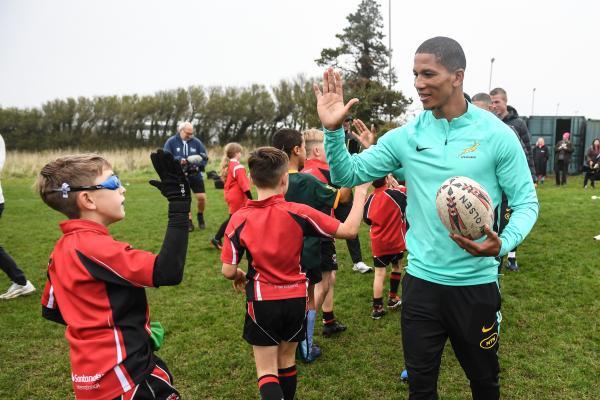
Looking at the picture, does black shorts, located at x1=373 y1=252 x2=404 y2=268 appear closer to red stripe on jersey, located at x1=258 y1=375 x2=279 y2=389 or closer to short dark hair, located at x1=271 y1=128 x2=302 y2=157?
short dark hair, located at x1=271 y1=128 x2=302 y2=157

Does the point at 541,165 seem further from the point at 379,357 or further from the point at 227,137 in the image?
the point at 227,137

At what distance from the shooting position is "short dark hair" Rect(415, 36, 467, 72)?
2.64 m

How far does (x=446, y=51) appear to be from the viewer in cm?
265

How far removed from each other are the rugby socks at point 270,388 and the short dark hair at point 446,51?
2322 mm

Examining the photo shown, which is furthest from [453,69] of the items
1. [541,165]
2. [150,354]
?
[541,165]

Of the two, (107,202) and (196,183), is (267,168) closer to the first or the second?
(107,202)

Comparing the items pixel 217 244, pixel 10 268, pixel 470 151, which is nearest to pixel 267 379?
pixel 470 151

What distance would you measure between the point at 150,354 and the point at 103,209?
0.80 meters

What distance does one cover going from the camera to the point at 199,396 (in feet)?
13.4

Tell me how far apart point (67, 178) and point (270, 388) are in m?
1.89

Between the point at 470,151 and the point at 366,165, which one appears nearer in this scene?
the point at 470,151

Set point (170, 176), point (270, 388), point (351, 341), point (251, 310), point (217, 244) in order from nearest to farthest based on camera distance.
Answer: point (170, 176) → point (270, 388) → point (251, 310) → point (351, 341) → point (217, 244)

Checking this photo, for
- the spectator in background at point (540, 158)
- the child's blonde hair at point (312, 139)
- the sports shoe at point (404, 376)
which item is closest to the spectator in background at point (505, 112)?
the child's blonde hair at point (312, 139)

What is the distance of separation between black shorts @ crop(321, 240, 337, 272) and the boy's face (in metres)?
2.79
